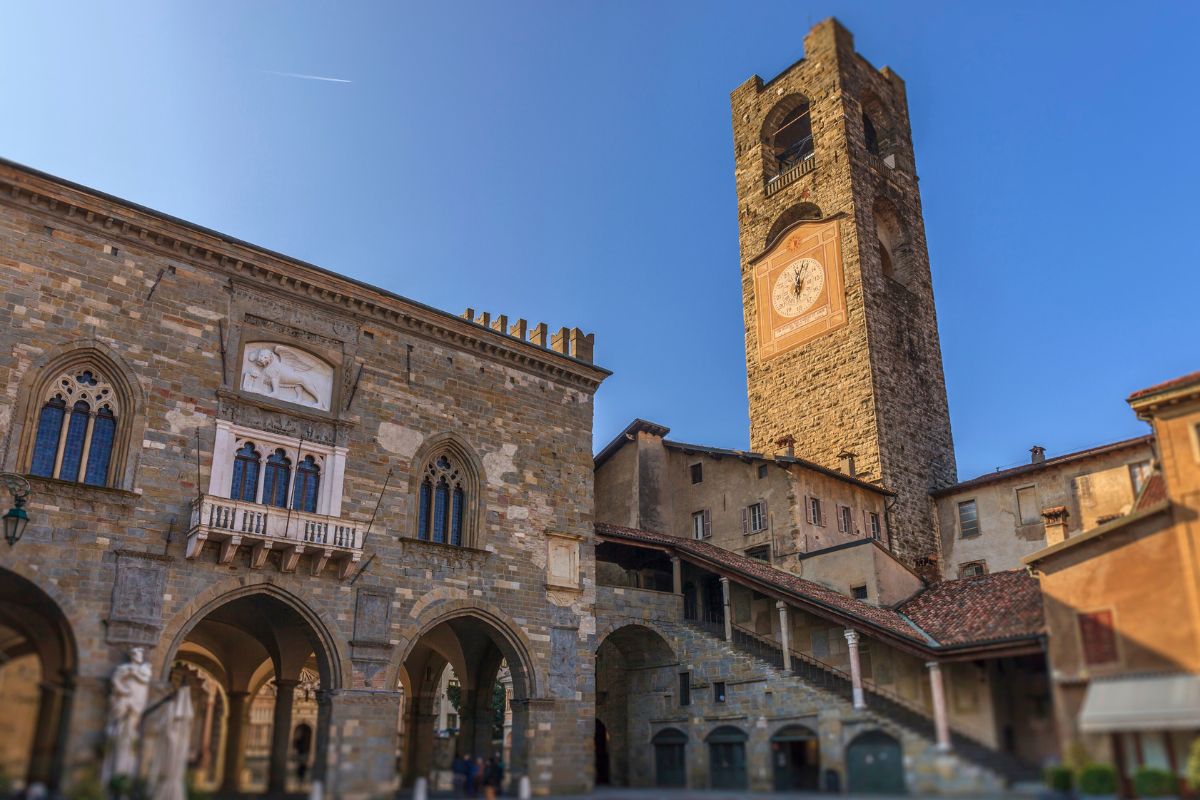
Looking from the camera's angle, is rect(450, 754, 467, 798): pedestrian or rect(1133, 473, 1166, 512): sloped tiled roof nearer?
rect(1133, 473, 1166, 512): sloped tiled roof

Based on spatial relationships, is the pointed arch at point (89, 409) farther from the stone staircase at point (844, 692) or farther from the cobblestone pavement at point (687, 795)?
the stone staircase at point (844, 692)

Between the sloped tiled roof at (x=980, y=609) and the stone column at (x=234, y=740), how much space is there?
53.2 ft

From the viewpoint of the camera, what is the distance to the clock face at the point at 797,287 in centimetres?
3866

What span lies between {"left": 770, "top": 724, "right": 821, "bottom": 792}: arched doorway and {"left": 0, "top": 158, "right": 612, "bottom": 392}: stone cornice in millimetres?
10617

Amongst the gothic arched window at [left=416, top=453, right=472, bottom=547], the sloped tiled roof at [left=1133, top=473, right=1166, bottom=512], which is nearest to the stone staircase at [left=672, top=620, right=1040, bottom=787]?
the sloped tiled roof at [left=1133, top=473, right=1166, bottom=512]

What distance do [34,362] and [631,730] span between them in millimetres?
17447


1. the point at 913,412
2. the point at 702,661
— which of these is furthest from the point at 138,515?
the point at 913,412

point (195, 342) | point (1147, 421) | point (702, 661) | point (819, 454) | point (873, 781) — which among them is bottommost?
point (873, 781)

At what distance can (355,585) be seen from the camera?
20.4 metres

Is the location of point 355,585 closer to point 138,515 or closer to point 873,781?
point 138,515

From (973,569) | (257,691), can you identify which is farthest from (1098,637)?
(257,691)

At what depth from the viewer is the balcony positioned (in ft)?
60.0

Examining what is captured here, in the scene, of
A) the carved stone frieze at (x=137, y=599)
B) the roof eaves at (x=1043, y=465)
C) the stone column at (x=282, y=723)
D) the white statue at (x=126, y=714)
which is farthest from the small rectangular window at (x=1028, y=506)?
the white statue at (x=126, y=714)

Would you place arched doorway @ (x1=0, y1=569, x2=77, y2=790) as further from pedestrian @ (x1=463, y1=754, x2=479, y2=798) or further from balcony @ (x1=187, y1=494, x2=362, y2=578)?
pedestrian @ (x1=463, y1=754, x2=479, y2=798)
